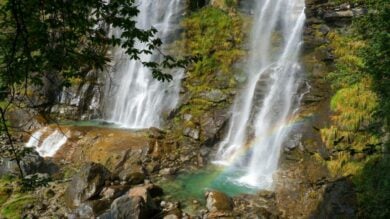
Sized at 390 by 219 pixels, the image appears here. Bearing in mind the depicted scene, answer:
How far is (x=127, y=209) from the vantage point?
411 inches

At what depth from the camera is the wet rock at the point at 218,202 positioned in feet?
36.5

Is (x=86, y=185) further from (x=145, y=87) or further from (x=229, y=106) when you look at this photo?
(x=145, y=87)

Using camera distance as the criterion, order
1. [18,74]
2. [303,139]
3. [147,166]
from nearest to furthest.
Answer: [18,74] < [303,139] < [147,166]

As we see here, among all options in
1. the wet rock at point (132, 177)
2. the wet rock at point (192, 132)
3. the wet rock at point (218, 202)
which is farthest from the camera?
the wet rock at point (192, 132)

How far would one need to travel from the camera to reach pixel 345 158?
38.9ft

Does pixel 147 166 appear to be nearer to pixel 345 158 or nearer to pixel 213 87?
pixel 213 87

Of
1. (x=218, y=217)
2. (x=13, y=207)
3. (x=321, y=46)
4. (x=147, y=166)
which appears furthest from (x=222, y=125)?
(x=13, y=207)

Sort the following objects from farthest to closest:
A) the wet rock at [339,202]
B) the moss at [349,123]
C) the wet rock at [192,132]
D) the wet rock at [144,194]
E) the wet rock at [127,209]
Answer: the wet rock at [192,132], the moss at [349,123], the wet rock at [144,194], the wet rock at [127,209], the wet rock at [339,202]

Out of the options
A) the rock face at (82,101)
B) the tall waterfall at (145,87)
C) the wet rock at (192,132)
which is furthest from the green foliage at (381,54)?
the rock face at (82,101)

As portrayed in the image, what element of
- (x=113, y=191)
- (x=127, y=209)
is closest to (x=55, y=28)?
(x=127, y=209)

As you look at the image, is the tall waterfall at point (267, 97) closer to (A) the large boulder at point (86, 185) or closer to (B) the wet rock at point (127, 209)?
(B) the wet rock at point (127, 209)

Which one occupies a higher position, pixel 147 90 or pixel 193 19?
pixel 193 19

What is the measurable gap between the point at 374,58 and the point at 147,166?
8607mm

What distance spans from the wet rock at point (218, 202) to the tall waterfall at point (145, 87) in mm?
7487
